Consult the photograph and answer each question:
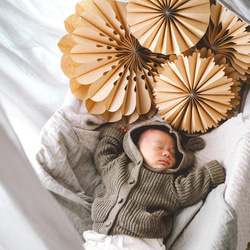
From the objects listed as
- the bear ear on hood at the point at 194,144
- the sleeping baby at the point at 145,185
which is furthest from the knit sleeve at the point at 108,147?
the bear ear on hood at the point at 194,144

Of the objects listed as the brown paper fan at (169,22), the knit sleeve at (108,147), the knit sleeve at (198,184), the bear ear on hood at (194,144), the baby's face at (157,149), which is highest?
the brown paper fan at (169,22)

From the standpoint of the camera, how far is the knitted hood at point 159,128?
144 centimetres

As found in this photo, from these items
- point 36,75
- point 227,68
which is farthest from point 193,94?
point 36,75

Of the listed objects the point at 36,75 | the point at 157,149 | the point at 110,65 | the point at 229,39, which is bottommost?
the point at 157,149

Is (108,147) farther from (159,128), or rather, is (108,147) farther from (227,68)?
(227,68)

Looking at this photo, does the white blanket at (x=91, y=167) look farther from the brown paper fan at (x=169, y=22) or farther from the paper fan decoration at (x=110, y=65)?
the brown paper fan at (x=169, y=22)

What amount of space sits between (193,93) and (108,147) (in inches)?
14.9

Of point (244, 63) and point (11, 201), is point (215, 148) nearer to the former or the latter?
point (244, 63)

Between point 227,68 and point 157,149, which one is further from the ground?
point 227,68

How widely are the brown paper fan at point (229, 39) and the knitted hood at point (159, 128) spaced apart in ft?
1.10

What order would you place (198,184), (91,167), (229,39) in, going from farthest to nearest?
(91,167), (229,39), (198,184)

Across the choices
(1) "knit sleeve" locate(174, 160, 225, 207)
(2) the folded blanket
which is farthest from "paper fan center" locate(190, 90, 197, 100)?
(2) the folded blanket

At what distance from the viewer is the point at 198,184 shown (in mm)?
1370

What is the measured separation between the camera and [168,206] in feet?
4.52
